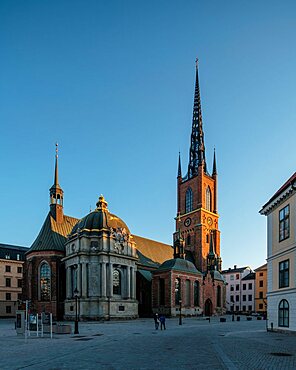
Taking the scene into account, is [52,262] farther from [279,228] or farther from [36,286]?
[279,228]

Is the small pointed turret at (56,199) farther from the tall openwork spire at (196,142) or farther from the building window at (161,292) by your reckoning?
the tall openwork spire at (196,142)

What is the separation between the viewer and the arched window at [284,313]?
25219mm

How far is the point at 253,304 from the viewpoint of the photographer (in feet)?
345

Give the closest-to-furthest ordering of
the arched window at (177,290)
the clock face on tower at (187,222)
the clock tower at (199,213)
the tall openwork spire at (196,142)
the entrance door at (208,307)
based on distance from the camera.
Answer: the arched window at (177,290), the entrance door at (208,307), the clock tower at (199,213), the clock face on tower at (187,222), the tall openwork spire at (196,142)

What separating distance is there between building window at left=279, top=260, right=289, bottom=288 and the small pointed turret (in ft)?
156

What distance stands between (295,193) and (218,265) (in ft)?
212

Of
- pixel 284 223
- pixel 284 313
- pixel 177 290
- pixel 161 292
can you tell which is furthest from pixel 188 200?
pixel 284 313

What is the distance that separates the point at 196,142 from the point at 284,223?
71691 mm

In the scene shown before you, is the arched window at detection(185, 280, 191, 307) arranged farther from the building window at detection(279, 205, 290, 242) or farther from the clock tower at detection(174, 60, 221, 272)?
the building window at detection(279, 205, 290, 242)

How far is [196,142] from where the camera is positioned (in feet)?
319

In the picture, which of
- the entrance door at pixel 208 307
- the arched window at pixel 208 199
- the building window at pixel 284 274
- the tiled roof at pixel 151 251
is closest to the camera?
the building window at pixel 284 274

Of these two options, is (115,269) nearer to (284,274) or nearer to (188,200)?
(188,200)

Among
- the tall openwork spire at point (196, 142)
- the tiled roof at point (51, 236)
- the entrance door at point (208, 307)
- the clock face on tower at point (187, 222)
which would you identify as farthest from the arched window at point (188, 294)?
the tall openwork spire at point (196, 142)

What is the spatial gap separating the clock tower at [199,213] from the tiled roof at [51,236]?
25.9 metres
